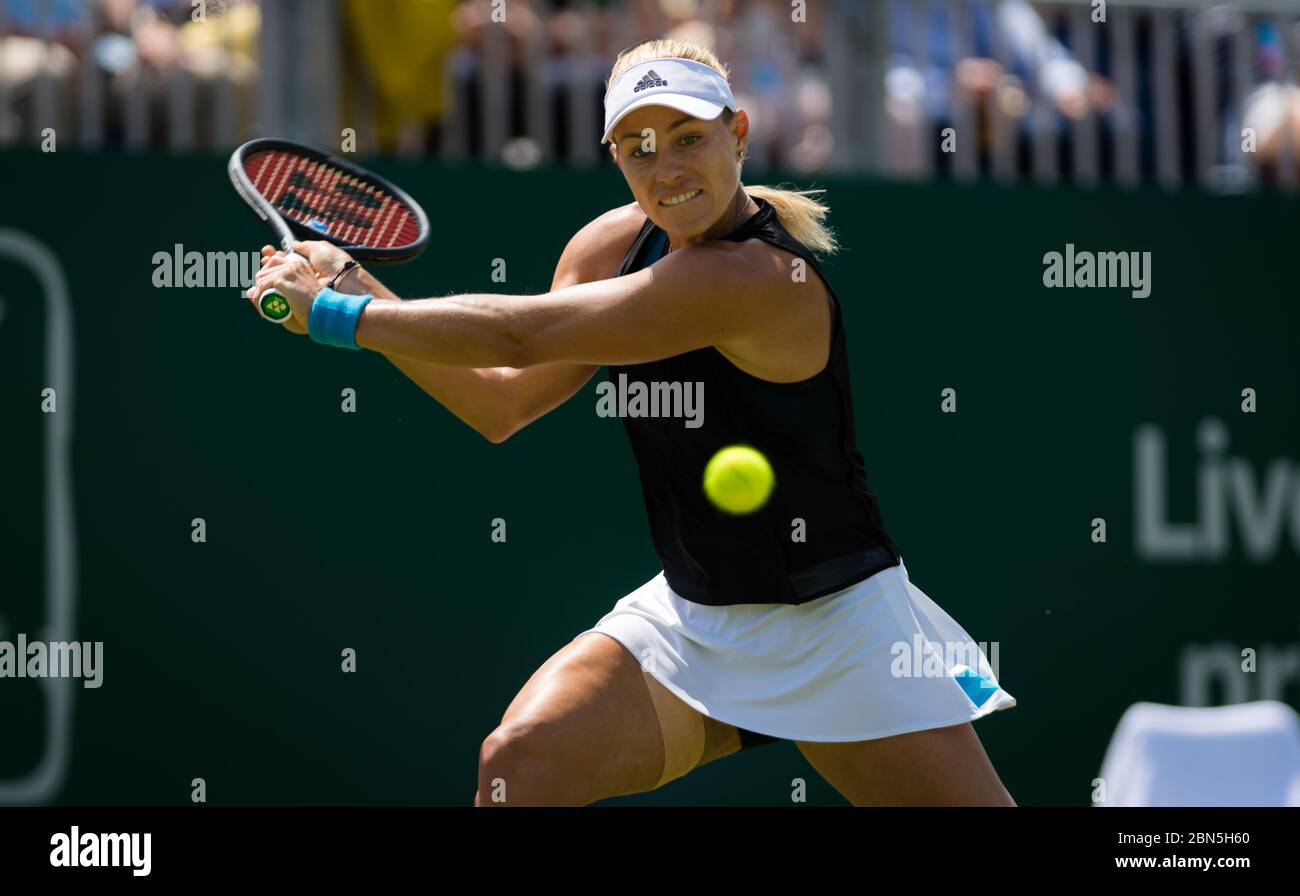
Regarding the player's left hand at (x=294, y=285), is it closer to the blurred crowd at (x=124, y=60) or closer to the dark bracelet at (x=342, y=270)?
the dark bracelet at (x=342, y=270)

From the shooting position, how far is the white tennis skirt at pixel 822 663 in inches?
134

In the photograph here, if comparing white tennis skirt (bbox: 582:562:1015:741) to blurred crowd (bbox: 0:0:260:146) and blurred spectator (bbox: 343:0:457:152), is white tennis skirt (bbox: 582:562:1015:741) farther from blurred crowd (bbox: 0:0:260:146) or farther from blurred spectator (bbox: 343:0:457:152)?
blurred crowd (bbox: 0:0:260:146)

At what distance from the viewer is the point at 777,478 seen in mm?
3453

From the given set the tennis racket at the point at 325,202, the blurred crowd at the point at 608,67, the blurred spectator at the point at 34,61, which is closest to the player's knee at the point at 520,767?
the tennis racket at the point at 325,202

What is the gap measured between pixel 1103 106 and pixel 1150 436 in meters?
1.27

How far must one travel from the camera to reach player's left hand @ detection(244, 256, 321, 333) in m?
3.37

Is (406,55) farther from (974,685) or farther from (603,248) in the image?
(974,685)

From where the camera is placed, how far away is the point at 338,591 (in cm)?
583

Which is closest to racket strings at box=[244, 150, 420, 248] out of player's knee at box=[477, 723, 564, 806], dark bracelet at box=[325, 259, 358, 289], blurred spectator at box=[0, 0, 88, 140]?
dark bracelet at box=[325, 259, 358, 289]

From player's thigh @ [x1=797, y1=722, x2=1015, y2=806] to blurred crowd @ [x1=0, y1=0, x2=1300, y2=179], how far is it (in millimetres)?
3346

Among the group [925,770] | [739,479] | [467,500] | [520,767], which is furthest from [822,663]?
[467,500]

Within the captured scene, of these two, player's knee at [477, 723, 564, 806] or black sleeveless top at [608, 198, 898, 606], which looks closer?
player's knee at [477, 723, 564, 806]

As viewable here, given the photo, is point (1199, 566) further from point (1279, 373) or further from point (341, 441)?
point (341, 441)

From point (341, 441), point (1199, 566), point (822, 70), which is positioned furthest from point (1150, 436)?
point (341, 441)
